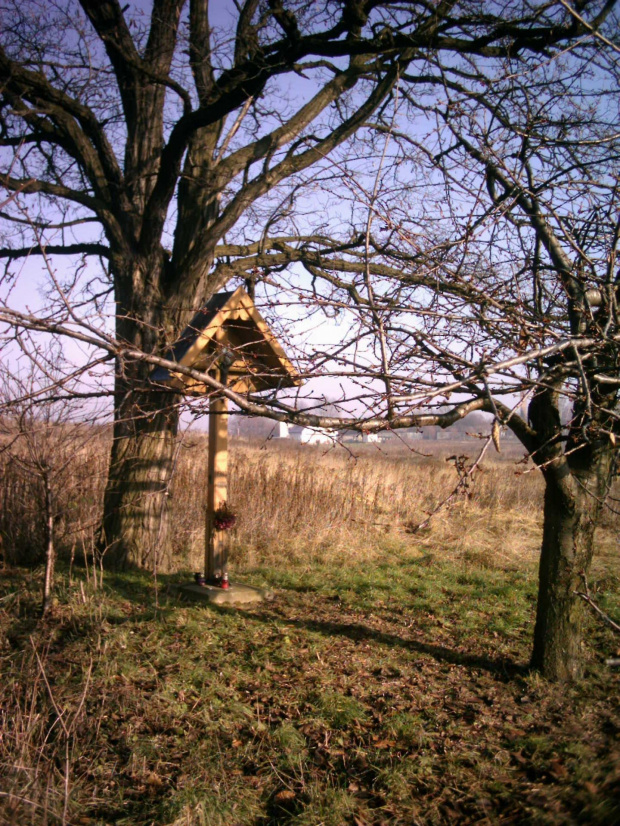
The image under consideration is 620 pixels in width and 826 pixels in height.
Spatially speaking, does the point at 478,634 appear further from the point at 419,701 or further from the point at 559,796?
the point at 559,796

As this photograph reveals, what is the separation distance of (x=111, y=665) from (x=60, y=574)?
273 centimetres

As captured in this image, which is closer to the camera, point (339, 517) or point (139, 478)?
point (139, 478)

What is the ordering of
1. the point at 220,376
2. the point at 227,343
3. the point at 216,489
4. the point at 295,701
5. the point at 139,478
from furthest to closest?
1. the point at 139,478
2. the point at 216,489
3. the point at 220,376
4. the point at 227,343
5. the point at 295,701

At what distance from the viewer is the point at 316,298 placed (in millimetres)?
3660

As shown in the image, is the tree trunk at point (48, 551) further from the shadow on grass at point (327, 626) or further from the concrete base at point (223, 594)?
the concrete base at point (223, 594)

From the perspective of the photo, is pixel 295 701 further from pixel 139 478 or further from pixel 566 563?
pixel 139 478

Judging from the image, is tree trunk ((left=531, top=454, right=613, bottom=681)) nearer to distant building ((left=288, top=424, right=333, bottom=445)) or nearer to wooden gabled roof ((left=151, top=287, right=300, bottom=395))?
distant building ((left=288, top=424, right=333, bottom=445))

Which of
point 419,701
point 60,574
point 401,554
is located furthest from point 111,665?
point 401,554

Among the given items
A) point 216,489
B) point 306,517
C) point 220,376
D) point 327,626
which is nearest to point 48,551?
point 216,489

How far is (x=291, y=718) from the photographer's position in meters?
4.23

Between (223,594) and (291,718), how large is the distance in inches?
95.3

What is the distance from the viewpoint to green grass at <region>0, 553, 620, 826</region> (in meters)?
3.27

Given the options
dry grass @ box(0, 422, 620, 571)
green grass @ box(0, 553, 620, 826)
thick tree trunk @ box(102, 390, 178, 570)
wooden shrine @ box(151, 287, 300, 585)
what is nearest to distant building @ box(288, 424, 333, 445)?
wooden shrine @ box(151, 287, 300, 585)

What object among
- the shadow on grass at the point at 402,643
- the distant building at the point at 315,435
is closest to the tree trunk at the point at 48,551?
the shadow on grass at the point at 402,643
